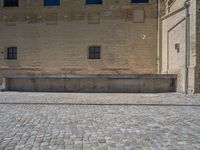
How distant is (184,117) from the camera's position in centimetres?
847

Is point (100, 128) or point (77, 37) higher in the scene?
point (77, 37)

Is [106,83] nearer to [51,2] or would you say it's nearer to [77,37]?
[77,37]

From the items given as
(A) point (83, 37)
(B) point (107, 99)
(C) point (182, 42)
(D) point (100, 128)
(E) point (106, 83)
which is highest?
(A) point (83, 37)

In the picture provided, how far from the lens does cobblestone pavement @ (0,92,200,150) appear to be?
5559 millimetres

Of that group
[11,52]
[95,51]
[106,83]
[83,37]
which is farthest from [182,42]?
[11,52]

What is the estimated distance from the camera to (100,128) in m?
6.98

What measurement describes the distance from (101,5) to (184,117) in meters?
15.1

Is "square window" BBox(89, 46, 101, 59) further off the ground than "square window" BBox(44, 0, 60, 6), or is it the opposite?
"square window" BBox(44, 0, 60, 6)

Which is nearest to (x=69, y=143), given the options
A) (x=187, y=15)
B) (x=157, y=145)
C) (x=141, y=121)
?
(x=157, y=145)

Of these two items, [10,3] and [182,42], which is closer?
[182,42]

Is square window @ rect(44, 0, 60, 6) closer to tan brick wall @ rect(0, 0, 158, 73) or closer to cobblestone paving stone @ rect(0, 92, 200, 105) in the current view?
tan brick wall @ rect(0, 0, 158, 73)

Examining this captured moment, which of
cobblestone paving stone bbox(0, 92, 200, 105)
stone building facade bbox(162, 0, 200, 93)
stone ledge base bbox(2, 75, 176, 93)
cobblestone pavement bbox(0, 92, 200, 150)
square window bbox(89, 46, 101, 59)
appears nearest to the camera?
cobblestone pavement bbox(0, 92, 200, 150)

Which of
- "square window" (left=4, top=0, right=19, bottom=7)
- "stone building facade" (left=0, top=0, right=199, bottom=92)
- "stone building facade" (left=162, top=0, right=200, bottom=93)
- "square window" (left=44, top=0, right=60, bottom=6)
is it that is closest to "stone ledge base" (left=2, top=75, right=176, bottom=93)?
"stone building facade" (left=162, top=0, right=200, bottom=93)

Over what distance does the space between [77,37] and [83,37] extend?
1.46 ft
